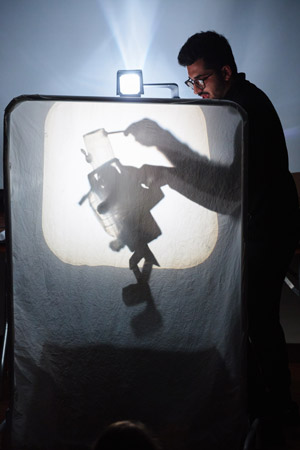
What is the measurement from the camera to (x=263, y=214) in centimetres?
122

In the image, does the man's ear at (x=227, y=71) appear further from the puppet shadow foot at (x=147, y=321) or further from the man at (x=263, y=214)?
the puppet shadow foot at (x=147, y=321)

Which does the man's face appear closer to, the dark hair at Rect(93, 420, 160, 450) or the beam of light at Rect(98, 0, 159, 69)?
the beam of light at Rect(98, 0, 159, 69)

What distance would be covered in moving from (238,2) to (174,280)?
4.82 ft

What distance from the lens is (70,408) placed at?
1.06 meters

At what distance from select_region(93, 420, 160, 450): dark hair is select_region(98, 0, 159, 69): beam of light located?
1734mm

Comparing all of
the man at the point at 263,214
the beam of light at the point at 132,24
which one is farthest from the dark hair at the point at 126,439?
the beam of light at the point at 132,24

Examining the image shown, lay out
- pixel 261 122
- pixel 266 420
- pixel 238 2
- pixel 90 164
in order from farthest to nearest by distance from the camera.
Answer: pixel 238 2, pixel 266 420, pixel 261 122, pixel 90 164

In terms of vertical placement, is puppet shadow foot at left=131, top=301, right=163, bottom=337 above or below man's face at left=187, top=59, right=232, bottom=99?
below

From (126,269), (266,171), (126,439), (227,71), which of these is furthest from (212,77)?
(126,439)

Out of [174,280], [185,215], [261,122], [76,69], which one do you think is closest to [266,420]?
[174,280]

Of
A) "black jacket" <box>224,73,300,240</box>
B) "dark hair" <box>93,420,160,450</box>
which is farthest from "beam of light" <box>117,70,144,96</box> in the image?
"dark hair" <box>93,420,160,450</box>

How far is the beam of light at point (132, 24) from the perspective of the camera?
201 cm

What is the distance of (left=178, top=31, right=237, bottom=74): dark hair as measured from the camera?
4.23ft

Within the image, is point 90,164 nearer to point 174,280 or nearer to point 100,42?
point 174,280
